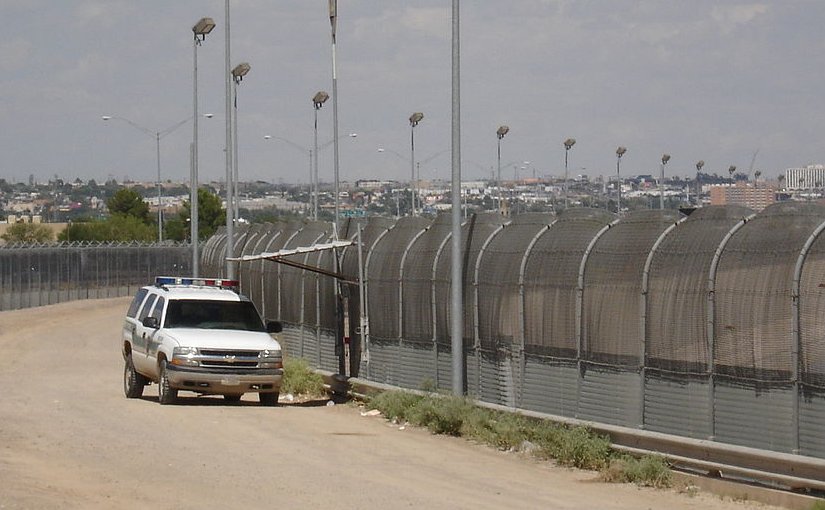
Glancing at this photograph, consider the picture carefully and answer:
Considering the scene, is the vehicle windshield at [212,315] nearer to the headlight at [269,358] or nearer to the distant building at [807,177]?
the headlight at [269,358]

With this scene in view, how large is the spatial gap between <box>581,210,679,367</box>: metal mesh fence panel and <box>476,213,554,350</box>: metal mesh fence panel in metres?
1.84

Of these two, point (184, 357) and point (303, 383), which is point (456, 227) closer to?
point (184, 357)

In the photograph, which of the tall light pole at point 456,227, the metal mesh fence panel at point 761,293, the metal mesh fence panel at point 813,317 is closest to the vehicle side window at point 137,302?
the tall light pole at point 456,227

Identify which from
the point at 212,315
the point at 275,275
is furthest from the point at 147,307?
the point at 275,275

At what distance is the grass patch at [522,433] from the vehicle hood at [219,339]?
221 centimetres

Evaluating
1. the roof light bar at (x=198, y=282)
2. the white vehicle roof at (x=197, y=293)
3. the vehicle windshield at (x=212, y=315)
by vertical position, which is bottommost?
the vehicle windshield at (x=212, y=315)

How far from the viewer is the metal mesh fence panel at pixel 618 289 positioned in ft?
55.0

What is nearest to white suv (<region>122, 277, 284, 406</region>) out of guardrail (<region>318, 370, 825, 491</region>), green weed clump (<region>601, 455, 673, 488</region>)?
guardrail (<region>318, 370, 825, 491</region>)

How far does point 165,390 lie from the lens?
2211cm

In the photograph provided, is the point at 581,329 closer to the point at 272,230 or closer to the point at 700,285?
the point at 700,285

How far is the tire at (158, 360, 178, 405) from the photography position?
A: 22.0 metres

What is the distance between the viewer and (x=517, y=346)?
19.6m

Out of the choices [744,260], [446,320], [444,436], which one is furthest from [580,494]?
[446,320]

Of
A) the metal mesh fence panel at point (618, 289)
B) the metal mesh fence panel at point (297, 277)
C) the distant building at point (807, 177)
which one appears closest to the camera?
the metal mesh fence panel at point (618, 289)
